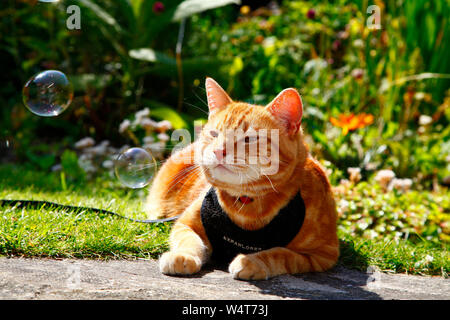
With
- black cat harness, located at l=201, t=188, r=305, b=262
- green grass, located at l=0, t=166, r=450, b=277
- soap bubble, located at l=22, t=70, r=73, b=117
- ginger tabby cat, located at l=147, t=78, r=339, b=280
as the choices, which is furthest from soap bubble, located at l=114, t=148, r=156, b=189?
black cat harness, located at l=201, t=188, r=305, b=262

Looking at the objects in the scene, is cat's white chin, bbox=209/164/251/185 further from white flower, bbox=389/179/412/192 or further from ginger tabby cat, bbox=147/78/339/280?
white flower, bbox=389/179/412/192

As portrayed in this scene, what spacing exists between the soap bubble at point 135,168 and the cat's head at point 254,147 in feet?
2.99

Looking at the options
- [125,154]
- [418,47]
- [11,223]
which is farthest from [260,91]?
[11,223]

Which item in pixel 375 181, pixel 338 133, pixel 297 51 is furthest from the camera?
pixel 297 51

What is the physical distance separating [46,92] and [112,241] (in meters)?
1.27

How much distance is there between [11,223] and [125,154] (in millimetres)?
845

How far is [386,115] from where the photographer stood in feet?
15.2

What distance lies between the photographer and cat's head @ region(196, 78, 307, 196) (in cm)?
195

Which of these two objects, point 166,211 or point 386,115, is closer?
point 166,211

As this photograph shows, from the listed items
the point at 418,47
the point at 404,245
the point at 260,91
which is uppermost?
the point at 418,47

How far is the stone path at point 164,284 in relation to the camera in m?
1.75

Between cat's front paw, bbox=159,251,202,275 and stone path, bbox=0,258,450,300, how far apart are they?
0.03 metres

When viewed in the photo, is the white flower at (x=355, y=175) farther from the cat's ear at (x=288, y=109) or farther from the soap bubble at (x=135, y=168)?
the cat's ear at (x=288, y=109)

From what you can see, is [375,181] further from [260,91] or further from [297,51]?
[297,51]
